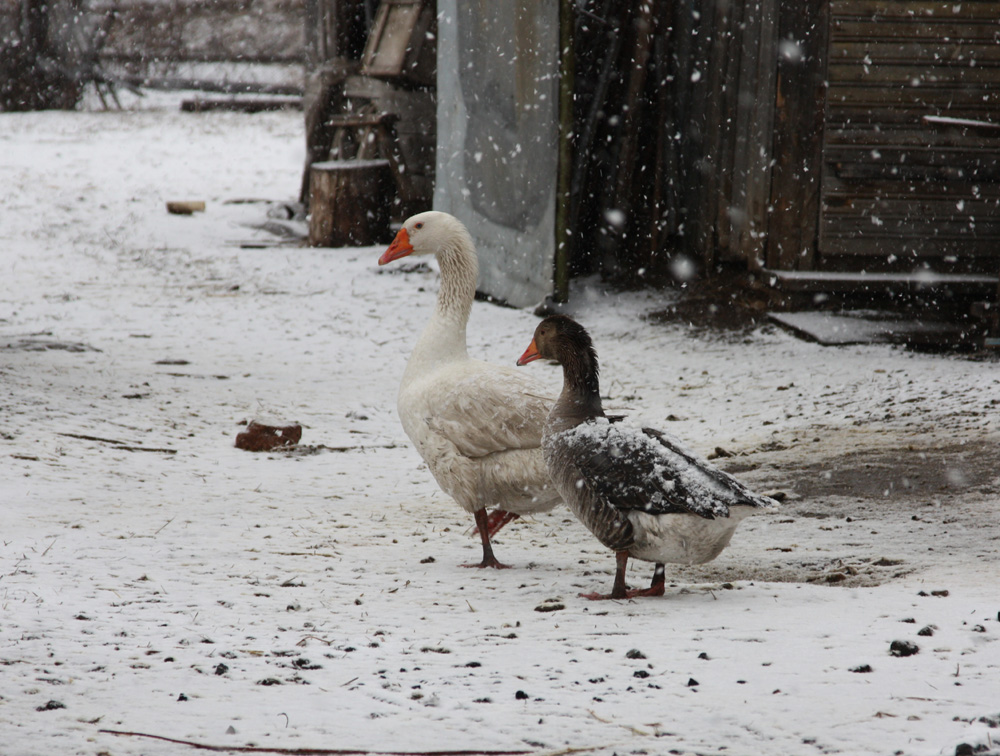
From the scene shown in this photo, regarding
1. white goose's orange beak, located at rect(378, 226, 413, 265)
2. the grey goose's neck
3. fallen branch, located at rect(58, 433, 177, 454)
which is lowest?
fallen branch, located at rect(58, 433, 177, 454)

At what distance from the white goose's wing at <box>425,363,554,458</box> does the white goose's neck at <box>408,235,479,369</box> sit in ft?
1.05

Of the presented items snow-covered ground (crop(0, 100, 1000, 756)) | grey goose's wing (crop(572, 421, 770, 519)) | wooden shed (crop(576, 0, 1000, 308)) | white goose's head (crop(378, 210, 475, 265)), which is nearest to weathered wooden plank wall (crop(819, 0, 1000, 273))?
wooden shed (crop(576, 0, 1000, 308))

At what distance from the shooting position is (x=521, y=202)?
971cm

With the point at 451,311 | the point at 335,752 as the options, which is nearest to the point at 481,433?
the point at 451,311

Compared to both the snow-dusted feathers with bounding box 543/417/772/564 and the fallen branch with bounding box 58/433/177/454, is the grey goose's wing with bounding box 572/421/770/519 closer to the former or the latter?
the snow-dusted feathers with bounding box 543/417/772/564

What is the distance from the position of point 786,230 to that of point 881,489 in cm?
439

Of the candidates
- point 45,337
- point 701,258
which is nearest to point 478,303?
point 701,258

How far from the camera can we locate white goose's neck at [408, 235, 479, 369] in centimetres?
479

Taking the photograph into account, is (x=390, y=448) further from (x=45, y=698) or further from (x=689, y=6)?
(x=689, y=6)

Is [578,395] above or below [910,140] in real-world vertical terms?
below

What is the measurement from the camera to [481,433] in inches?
169

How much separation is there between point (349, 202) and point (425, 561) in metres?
8.87

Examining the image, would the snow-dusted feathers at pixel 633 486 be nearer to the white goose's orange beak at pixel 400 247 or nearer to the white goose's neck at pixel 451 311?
the white goose's neck at pixel 451 311

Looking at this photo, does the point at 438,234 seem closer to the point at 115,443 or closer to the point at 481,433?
the point at 481,433
